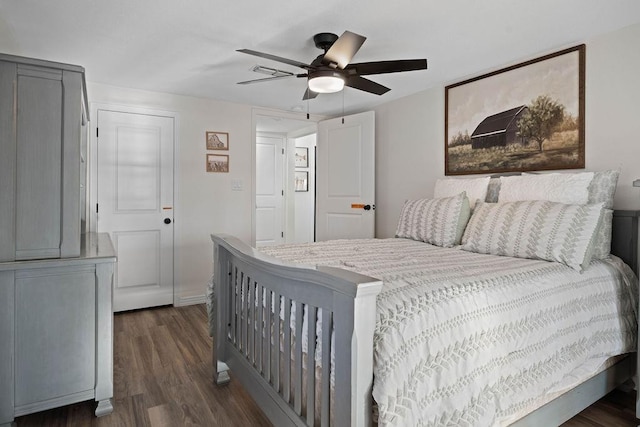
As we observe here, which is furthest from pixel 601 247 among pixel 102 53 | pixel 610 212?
pixel 102 53

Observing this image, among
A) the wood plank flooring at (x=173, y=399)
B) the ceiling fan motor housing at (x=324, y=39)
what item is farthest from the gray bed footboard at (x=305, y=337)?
the ceiling fan motor housing at (x=324, y=39)

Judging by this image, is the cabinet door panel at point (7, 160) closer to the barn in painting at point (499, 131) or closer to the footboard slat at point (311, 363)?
the footboard slat at point (311, 363)

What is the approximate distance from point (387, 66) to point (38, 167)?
6.43 feet

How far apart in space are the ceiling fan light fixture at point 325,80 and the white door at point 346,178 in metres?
1.67

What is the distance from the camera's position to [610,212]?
2.11 metres

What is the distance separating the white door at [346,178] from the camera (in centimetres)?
406

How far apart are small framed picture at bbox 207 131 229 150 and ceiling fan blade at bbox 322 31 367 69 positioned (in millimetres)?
2162

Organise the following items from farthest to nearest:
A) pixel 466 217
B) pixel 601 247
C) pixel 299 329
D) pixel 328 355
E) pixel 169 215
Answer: pixel 169 215 → pixel 466 217 → pixel 601 247 → pixel 299 329 → pixel 328 355

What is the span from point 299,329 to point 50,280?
1.31 m

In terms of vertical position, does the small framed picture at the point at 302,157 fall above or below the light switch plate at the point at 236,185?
above

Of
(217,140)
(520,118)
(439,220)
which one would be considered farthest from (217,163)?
(520,118)

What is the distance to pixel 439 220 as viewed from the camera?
2734mm

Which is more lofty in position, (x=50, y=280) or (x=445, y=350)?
(x=50, y=280)

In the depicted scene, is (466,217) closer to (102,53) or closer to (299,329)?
(299,329)
